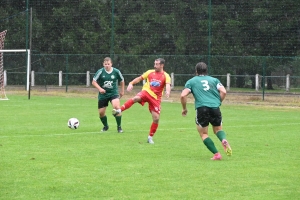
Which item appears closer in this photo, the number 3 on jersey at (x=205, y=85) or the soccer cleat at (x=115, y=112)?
the number 3 on jersey at (x=205, y=85)

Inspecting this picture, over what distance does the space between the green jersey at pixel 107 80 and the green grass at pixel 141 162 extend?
95cm

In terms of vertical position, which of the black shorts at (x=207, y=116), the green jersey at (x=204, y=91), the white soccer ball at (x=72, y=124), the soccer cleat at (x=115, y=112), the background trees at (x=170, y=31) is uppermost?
the background trees at (x=170, y=31)

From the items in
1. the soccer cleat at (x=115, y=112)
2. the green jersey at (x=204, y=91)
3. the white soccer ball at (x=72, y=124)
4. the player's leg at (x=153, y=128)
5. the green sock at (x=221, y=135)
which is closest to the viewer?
the green sock at (x=221, y=135)

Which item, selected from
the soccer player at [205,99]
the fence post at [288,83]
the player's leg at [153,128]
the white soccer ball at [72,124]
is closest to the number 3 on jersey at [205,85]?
the soccer player at [205,99]

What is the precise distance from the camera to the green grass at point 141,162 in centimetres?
928

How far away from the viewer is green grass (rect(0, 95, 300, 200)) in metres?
9.28

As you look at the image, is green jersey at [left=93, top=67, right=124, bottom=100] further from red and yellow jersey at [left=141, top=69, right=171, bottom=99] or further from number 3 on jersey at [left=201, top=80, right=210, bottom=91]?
number 3 on jersey at [left=201, top=80, right=210, bottom=91]

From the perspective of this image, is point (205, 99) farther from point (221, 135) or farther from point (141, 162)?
point (141, 162)

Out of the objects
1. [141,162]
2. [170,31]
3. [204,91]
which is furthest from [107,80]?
[170,31]

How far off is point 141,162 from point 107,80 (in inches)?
242

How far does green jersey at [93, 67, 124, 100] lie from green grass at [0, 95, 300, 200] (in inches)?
37.6

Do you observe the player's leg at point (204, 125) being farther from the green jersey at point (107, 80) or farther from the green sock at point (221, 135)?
the green jersey at point (107, 80)

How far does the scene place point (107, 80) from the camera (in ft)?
58.5

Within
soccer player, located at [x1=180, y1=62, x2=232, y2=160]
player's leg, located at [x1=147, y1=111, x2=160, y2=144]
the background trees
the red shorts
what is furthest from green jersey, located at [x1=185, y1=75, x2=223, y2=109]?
the background trees
